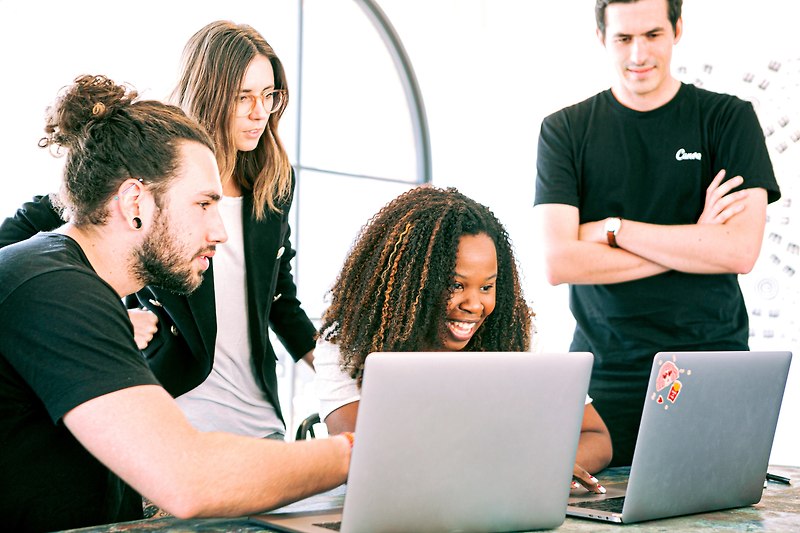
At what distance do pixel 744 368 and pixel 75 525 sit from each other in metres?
1.00

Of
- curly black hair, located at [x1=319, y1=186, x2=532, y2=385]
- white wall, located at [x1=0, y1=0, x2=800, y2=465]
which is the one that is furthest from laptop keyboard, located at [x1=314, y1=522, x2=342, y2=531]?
white wall, located at [x1=0, y1=0, x2=800, y2=465]

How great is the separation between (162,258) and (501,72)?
3.46 metres

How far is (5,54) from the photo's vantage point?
4.73 meters

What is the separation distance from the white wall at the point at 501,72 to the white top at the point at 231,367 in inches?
82.8

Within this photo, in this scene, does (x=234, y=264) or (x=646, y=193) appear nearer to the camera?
(x=234, y=264)

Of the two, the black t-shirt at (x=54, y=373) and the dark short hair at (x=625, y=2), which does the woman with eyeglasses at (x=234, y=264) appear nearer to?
the black t-shirt at (x=54, y=373)

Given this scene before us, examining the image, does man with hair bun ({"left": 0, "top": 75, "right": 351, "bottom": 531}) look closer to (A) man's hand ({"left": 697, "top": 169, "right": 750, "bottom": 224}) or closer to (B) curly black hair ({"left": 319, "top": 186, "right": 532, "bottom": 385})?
(B) curly black hair ({"left": 319, "top": 186, "right": 532, "bottom": 385})

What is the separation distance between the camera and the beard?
133 cm

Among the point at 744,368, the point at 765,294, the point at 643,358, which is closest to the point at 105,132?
the point at 744,368

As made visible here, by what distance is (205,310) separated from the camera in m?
1.80

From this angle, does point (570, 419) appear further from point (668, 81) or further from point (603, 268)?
point (668, 81)

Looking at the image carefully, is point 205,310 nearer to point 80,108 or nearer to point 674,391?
point 80,108

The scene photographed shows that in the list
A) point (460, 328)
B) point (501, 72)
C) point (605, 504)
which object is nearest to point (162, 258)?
point (460, 328)

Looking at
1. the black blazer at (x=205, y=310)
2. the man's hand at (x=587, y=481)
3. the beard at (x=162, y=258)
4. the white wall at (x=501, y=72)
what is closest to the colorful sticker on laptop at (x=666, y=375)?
the man's hand at (x=587, y=481)
